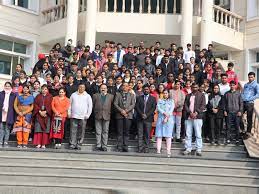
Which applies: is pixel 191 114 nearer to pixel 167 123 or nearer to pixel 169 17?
pixel 167 123

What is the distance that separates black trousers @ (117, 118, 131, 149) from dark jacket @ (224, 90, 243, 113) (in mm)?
2205

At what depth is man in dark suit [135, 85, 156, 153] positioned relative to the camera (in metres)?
10.3

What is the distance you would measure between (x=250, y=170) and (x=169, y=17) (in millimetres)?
8541

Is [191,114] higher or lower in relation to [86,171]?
higher

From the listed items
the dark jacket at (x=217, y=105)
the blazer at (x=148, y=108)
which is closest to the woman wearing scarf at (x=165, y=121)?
the blazer at (x=148, y=108)

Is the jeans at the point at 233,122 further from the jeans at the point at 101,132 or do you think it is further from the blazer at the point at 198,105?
the jeans at the point at 101,132

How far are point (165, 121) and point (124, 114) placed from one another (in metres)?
0.88

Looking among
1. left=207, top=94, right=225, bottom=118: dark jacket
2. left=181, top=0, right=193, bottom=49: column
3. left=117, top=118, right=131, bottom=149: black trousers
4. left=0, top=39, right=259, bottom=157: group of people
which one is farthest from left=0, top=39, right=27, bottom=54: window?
left=207, top=94, right=225, bottom=118: dark jacket

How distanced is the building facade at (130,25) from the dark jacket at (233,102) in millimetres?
5736

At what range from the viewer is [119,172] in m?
9.51

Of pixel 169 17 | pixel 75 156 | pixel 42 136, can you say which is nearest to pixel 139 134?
pixel 75 156

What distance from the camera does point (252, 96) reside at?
36.3 feet

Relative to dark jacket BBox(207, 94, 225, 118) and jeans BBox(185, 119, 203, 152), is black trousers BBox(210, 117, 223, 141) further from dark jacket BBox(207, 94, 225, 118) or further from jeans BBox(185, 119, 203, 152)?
jeans BBox(185, 119, 203, 152)

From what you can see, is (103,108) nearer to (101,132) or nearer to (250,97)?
(101,132)
